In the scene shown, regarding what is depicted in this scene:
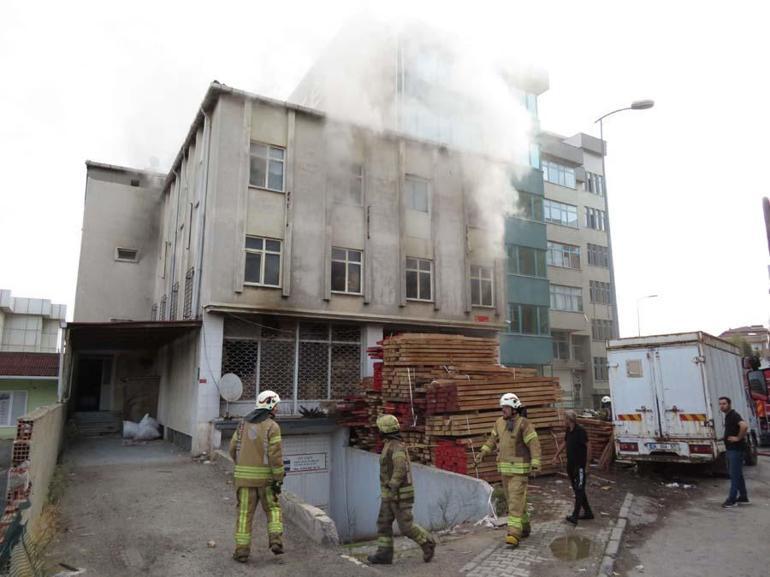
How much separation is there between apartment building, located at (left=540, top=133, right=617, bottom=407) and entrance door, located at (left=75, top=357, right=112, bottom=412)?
2546cm

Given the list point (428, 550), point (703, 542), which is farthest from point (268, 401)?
point (703, 542)

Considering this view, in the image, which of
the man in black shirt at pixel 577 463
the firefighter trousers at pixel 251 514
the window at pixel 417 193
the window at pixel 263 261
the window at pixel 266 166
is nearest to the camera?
the firefighter trousers at pixel 251 514

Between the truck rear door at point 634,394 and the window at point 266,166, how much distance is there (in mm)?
10405

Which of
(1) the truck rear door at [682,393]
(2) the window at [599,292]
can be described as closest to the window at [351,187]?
(1) the truck rear door at [682,393]

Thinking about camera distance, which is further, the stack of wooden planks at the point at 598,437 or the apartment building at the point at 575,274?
the apartment building at the point at 575,274

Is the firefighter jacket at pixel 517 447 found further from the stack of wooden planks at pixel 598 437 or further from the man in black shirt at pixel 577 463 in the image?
the stack of wooden planks at pixel 598 437

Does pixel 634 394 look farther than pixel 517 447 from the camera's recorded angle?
Yes

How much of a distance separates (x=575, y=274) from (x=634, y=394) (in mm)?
26405

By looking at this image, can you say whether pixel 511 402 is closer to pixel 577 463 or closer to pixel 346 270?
pixel 577 463

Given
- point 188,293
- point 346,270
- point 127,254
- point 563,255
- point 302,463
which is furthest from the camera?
point 563,255

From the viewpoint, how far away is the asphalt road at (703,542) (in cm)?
564

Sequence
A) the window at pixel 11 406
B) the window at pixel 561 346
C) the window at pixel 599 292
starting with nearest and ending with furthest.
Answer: the window at pixel 11 406
the window at pixel 561 346
the window at pixel 599 292

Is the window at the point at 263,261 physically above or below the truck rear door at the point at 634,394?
above

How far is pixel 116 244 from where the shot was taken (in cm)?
2281
